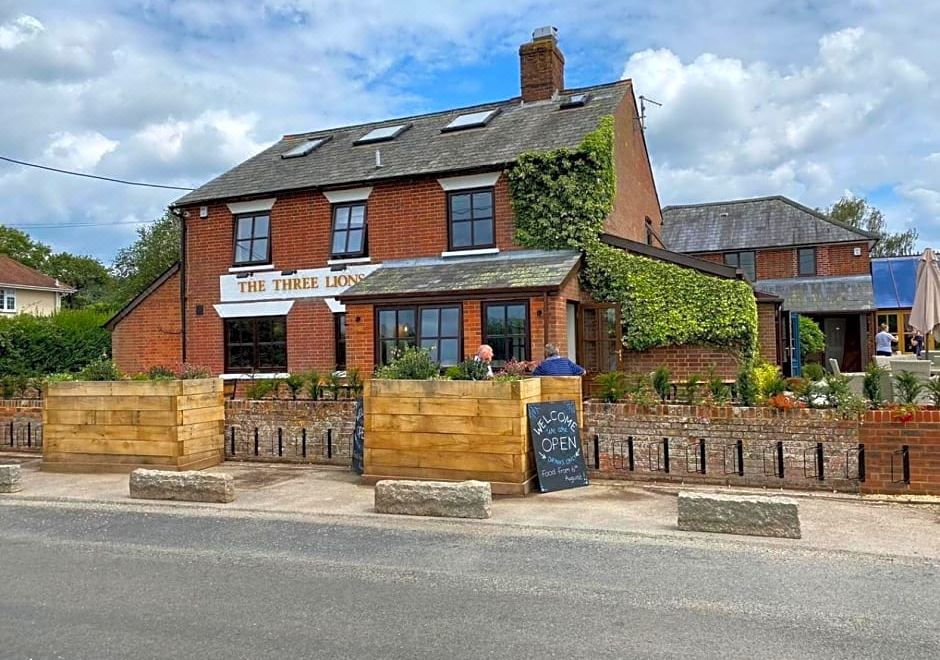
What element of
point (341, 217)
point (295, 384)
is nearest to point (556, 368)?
point (295, 384)

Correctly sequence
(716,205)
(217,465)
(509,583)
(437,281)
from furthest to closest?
(716,205) → (437,281) → (217,465) → (509,583)

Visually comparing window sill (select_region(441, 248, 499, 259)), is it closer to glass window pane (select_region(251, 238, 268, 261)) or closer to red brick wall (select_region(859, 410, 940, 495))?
glass window pane (select_region(251, 238, 268, 261))

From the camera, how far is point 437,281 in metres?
15.5

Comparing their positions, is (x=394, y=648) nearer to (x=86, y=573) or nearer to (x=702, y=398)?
(x=86, y=573)

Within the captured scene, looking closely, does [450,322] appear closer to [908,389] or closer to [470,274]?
[470,274]

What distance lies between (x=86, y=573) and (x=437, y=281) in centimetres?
1033

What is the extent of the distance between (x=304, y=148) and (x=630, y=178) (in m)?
9.07

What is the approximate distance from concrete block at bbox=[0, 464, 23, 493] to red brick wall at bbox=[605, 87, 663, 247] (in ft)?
39.5

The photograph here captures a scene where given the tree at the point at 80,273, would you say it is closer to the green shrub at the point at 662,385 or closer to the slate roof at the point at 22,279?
the slate roof at the point at 22,279

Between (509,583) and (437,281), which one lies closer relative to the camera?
(509,583)

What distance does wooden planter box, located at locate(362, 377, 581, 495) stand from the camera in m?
8.55

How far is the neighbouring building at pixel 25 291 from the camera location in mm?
46188

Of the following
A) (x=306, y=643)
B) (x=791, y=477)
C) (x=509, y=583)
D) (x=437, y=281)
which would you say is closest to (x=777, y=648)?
(x=509, y=583)

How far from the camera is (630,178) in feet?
63.3
